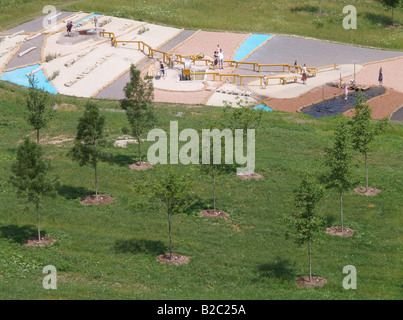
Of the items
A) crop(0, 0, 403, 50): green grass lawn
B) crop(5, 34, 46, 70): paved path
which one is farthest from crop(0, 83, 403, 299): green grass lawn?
crop(0, 0, 403, 50): green grass lawn

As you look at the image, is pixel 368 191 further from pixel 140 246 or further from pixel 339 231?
A: pixel 140 246

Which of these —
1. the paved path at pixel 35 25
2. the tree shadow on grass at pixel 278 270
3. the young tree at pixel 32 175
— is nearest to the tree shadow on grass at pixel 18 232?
the young tree at pixel 32 175

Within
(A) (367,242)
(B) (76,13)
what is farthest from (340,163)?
(B) (76,13)

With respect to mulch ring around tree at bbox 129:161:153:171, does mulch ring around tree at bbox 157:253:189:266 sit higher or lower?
lower

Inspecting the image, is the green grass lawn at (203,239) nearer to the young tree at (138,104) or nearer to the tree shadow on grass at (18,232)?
the tree shadow on grass at (18,232)

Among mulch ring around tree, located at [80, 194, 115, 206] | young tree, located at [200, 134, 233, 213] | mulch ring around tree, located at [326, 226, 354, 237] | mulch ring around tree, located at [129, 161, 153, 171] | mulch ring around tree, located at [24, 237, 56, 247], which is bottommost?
mulch ring around tree, located at [326, 226, 354, 237]

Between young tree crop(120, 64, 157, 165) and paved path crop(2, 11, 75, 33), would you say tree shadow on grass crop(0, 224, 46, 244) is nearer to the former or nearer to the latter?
young tree crop(120, 64, 157, 165)
